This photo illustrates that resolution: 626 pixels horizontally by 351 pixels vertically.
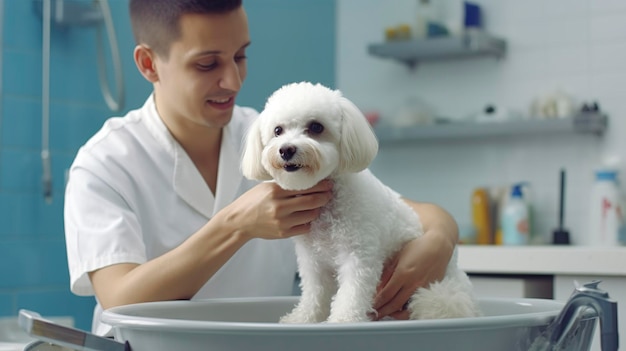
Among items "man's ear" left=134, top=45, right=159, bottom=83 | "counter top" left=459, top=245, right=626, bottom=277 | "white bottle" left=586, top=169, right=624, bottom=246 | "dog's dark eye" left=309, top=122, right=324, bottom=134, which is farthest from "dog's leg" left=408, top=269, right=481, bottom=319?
"white bottle" left=586, top=169, right=624, bottom=246

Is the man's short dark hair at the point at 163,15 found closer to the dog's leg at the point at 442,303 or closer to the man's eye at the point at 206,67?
the man's eye at the point at 206,67

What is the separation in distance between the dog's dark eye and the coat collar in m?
0.55

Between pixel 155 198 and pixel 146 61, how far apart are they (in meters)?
0.27

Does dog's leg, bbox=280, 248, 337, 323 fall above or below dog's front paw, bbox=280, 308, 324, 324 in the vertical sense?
above

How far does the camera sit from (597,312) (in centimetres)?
64

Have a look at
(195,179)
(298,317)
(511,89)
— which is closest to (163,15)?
(195,179)

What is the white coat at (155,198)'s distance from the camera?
129 cm

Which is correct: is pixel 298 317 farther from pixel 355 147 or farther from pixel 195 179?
pixel 195 179

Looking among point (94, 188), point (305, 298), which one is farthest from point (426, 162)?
point (305, 298)

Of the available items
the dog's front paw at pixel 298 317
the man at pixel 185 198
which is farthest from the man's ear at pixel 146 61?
the dog's front paw at pixel 298 317

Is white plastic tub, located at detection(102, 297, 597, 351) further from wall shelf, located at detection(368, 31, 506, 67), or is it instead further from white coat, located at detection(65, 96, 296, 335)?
wall shelf, located at detection(368, 31, 506, 67)

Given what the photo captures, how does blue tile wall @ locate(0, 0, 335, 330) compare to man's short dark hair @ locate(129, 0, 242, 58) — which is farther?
blue tile wall @ locate(0, 0, 335, 330)

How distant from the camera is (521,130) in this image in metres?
2.58

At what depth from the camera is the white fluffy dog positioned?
87 cm
